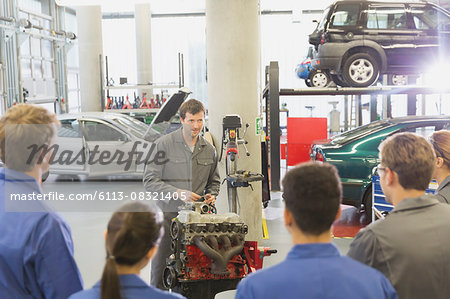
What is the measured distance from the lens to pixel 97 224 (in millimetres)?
6355

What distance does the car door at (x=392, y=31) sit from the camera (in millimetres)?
7523

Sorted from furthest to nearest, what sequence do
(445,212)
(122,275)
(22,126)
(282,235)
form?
(282,235) < (445,212) < (22,126) < (122,275)

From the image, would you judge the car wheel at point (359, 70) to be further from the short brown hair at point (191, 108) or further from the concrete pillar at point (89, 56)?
the concrete pillar at point (89, 56)

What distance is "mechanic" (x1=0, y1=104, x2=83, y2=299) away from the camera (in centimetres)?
162

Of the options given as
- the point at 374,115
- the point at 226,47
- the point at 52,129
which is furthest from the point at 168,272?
the point at 374,115

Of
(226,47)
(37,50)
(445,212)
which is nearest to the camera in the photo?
(445,212)

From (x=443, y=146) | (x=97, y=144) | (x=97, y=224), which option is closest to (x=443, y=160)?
(x=443, y=146)

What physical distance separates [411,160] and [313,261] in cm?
66

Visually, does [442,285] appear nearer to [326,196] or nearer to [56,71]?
[326,196]

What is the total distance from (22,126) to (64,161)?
22.5 feet

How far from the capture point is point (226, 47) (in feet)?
16.7

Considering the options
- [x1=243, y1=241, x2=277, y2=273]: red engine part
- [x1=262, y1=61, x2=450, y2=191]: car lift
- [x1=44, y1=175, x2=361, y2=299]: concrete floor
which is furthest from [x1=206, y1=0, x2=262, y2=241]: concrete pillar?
[x1=243, y1=241, x2=277, y2=273]: red engine part

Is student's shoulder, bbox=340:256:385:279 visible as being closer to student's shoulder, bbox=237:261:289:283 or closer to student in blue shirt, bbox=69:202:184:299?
student's shoulder, bbox=237:261:289:283

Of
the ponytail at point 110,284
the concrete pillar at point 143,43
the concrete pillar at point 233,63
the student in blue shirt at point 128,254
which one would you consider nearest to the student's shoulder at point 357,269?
the student in blue shirt at point 128,254
